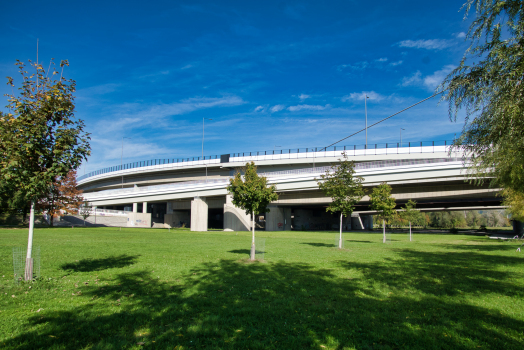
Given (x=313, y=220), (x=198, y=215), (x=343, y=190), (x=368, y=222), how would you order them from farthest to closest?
(x=368, y=222) < (x=313, y=220) < (x=198, y=215) < (x=343, y=190)

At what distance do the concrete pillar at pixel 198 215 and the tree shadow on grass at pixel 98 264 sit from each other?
1572 inches

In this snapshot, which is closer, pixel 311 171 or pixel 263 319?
pixel 263 319

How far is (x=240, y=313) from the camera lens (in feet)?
21.1

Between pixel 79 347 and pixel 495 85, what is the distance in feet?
33.2

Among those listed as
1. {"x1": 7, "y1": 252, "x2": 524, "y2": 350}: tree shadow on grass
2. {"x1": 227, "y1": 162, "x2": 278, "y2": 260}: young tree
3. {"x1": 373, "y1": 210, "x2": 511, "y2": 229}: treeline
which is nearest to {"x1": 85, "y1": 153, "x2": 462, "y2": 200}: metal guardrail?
{"x1": 227, "y1": 162, "x2": 278, "y2": 260}: young tree

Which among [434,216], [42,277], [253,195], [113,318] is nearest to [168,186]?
[253,195]

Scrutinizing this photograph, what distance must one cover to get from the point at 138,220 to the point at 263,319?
62.3 meters

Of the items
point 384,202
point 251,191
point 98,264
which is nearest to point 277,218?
point 384,202

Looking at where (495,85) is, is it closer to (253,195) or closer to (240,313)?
(240,313)

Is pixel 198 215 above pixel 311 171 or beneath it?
beneath

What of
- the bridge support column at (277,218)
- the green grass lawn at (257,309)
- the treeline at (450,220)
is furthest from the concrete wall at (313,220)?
the green grass lawn at (257,309)

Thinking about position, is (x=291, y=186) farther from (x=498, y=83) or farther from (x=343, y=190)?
(x=498, y=83)

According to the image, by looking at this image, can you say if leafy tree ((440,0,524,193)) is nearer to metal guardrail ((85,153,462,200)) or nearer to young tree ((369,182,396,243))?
young tree ((369,182,396,243))

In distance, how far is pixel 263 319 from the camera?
20.0 feet
